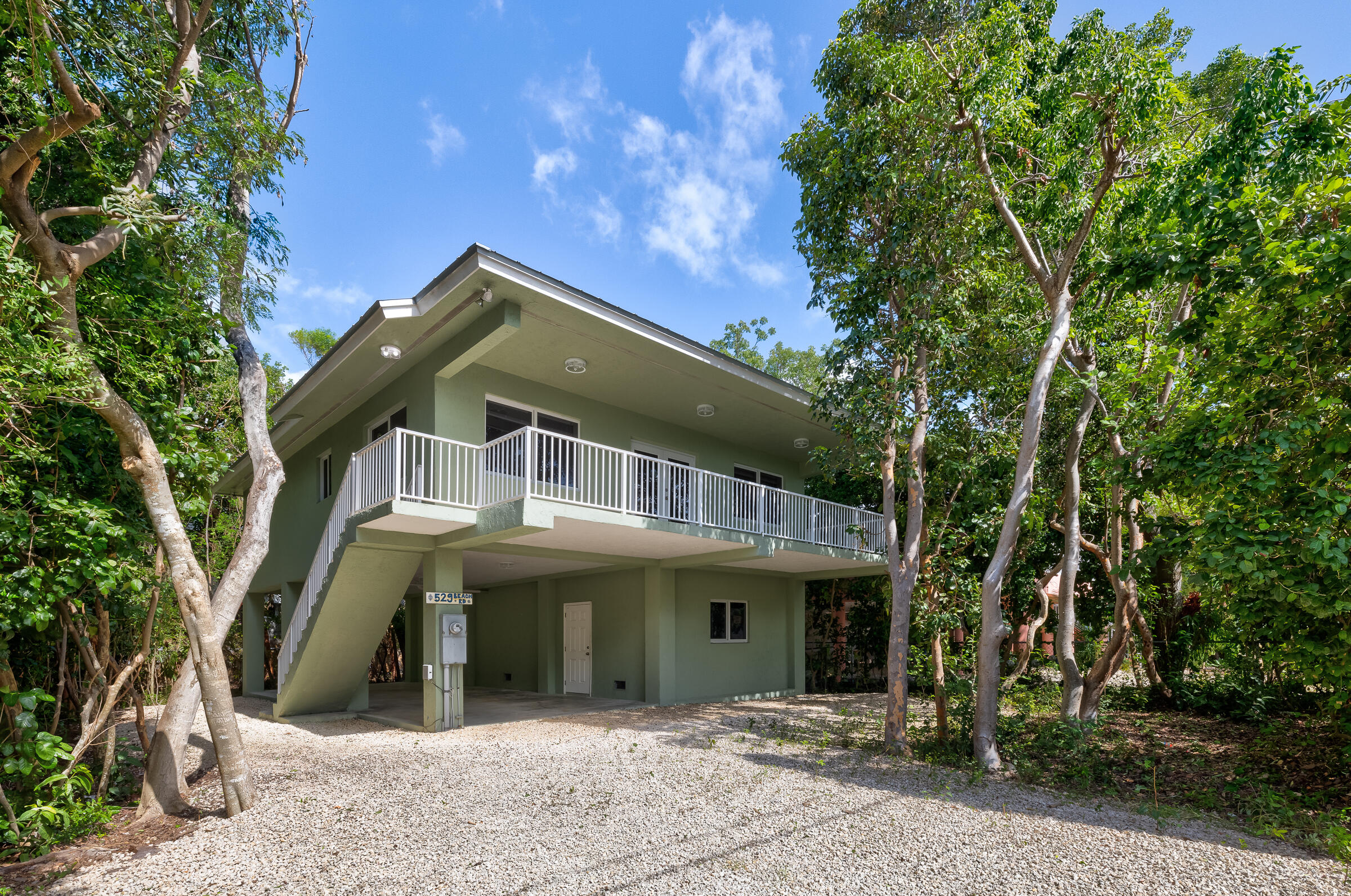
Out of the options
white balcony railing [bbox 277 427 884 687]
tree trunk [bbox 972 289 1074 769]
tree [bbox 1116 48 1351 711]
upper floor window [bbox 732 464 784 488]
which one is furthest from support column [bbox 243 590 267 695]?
tree [bbox 1116 48 1351 711]

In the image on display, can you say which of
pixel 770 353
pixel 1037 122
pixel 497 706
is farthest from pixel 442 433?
pixel 770 353

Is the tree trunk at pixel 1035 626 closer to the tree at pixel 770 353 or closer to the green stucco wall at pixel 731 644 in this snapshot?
the green stucco wall at pixel 731 644

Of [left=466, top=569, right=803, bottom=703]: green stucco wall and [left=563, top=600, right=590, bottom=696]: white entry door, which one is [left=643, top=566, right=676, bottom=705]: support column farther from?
[left=563, top=600, right=590, bottom=696]: white entry door

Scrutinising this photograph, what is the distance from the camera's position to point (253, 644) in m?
16.3

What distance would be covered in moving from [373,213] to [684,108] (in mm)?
6747

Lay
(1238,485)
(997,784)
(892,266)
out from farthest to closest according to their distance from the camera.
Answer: (892,266)
(997,784)
(1238,485)

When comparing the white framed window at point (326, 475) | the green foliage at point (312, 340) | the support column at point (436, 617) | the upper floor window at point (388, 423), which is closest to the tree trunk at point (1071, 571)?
the support column at point (436, 617)

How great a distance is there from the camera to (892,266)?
9602 millimetres

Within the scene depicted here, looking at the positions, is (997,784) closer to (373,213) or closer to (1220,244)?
(1220,244)

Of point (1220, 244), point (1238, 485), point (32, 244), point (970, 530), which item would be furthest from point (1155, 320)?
point (32, 244)

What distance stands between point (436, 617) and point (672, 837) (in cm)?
592

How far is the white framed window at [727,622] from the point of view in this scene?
14594 mm

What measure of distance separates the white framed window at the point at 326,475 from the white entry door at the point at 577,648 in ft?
17.6

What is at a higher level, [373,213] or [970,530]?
[373,213]
